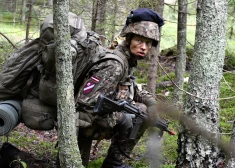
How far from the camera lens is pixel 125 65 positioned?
4.31 metres

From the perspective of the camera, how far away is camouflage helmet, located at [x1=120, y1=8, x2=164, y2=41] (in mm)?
4350

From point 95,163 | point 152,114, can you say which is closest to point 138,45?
point 152,114

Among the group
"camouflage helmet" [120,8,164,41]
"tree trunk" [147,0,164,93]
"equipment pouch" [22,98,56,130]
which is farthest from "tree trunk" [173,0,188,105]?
"equipment pouch" [22,98,56,130]

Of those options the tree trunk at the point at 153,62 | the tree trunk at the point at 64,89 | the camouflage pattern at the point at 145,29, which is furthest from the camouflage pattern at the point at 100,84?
the tree trunk at the point at 153,62

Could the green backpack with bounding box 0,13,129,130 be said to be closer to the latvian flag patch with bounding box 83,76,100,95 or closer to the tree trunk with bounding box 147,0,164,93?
the latvian flag patch with bounding box 83,76,100,95

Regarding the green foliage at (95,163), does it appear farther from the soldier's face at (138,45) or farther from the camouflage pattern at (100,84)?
the soldier's face at (138,45)

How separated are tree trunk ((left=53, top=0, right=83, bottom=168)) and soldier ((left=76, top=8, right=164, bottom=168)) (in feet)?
2.20

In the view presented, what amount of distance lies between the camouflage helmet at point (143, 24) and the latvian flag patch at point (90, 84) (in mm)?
809

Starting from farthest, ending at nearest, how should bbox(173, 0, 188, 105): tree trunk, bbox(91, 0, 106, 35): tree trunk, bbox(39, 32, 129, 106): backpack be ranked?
bbox(91, 0, 106, 35): tree trunk → bbox(173, 0, 188, 105): tree trunk → bbox(39, 32, 129, 106): backpack

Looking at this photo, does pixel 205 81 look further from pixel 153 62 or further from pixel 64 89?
pixel 153 62

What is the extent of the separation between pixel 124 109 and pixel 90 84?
1.59 feet

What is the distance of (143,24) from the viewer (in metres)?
4.37

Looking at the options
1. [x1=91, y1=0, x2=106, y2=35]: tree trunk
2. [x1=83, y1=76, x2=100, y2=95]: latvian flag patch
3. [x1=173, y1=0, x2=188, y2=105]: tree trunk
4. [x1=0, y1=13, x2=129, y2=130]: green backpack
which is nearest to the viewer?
[x1=0, y1=13, x2=129, y2=130]: green backpack

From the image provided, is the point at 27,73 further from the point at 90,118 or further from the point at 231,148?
Answer: the point at 231,148
